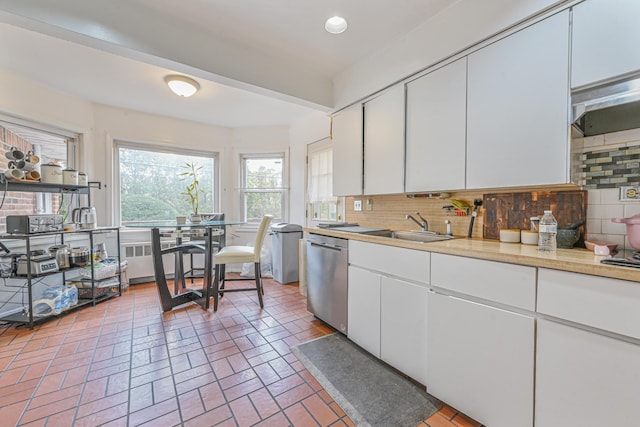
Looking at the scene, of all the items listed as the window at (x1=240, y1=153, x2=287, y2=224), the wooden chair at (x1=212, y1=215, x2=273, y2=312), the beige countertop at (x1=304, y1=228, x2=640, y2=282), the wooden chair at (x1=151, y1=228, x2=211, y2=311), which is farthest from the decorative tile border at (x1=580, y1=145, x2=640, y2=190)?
the window at (x1=240, y1=153, x2=287, y2=224)

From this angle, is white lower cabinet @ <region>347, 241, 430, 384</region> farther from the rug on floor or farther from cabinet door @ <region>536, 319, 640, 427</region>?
cabinet door @ <region>536, 319, 640, 427</region>

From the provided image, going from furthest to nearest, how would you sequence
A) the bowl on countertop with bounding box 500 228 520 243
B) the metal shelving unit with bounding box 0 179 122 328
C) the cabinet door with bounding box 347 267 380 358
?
the metal shelving unit with bounding box 0 179 122 328 < the cabinet door with bounding box 347 267 380 358 < the bowl on countertop with bounding box 500 228 520 243

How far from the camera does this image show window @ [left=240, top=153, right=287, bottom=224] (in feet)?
14.4

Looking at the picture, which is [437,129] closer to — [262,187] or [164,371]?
[164,371]

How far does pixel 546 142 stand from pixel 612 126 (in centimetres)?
34

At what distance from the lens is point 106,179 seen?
11.7 ft

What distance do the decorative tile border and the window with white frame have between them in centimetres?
232

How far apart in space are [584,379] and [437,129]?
152 cm

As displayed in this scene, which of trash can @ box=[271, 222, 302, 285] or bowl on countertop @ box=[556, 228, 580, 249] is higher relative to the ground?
bowl on countertop @ box=[556, 228, 580, 249]

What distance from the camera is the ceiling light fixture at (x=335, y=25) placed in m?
1.85

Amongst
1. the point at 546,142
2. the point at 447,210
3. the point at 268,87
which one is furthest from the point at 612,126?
the point at 268,87

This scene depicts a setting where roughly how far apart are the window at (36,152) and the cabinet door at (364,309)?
3.47 m

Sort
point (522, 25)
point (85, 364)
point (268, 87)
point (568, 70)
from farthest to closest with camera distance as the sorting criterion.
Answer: point (268, 87), point (85, 364), point (522, 25), point (568, 70)

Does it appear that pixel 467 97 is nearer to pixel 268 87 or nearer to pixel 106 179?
pixel 268 87
